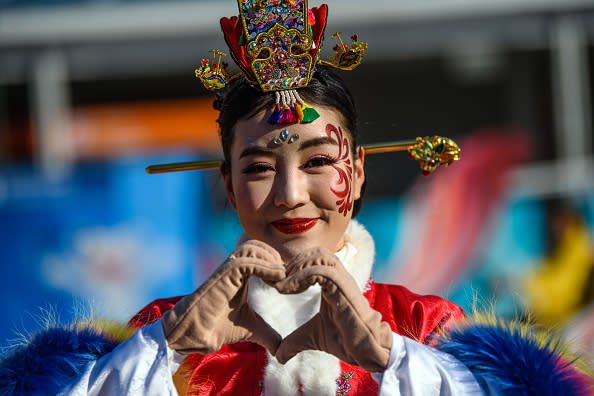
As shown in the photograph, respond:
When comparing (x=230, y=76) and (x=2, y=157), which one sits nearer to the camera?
(x=230, y=76)

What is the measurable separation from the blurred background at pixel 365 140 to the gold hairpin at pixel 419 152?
1517 mm

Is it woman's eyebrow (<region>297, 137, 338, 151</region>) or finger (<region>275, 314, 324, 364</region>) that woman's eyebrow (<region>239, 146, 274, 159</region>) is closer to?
woman's eyebrow (<region>297, 137, 338, 151</region>)

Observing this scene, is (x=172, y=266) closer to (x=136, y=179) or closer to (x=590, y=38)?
(x=136, y=179)

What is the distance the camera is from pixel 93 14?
647 centimetres

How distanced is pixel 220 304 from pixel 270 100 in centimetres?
57

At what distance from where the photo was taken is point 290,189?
1729 mm

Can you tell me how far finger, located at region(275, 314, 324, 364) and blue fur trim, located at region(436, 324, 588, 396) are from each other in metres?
0.30

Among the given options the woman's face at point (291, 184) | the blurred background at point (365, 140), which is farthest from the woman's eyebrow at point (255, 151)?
the blurred background at point (365, 140)

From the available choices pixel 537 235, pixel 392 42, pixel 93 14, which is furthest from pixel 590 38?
pixel 93 14

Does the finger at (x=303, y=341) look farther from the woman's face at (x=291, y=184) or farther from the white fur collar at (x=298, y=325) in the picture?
the woman's face at (x=291, y=184)

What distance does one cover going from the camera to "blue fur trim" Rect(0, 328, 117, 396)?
160 cm

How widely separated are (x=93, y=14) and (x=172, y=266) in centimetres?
312

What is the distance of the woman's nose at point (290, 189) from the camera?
5.66 feet

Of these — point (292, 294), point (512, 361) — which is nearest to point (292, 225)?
point (292, 294)
